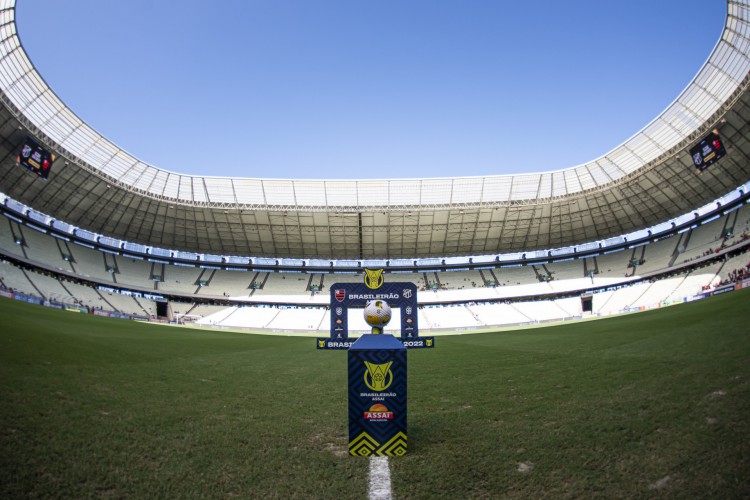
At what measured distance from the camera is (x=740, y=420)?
151 inches

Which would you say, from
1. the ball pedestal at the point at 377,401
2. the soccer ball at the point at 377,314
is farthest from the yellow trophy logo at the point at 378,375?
the soccer ball at the point at 377,314

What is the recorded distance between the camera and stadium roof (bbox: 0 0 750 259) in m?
30.5

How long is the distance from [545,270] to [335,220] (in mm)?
29549

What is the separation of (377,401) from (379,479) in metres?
0.75

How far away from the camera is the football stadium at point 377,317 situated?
12.2 ft

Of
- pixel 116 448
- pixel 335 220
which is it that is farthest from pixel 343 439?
pixel 335 220

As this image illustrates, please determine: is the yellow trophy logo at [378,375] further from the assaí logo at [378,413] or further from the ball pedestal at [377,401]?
the assaí logo at [378,413]

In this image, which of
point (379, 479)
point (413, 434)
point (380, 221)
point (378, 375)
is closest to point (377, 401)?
point (378, 375)

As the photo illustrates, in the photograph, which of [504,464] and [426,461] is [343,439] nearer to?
[426,461]

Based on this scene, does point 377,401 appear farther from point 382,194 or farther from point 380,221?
point 380,221

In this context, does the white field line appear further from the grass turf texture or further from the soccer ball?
the soccer ball

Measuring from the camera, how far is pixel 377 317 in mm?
11547

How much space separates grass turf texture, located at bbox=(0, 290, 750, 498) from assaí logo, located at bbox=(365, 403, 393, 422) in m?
0.44

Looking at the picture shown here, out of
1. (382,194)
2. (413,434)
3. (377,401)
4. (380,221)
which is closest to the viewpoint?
(377,401)
